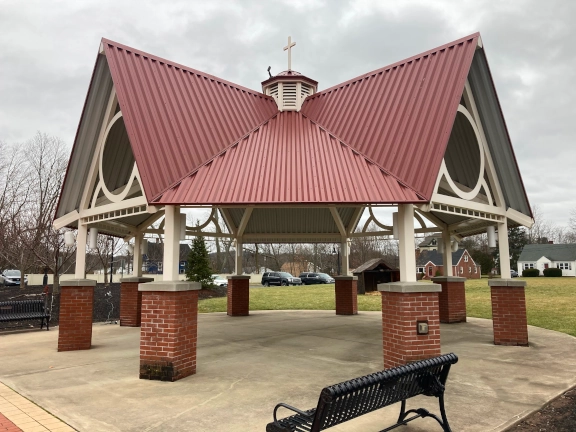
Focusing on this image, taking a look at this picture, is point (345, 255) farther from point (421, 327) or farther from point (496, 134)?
point (421, 327)

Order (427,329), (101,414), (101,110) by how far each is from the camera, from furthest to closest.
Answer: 1. (101,110)
2. (427,329)
3. (101,414)

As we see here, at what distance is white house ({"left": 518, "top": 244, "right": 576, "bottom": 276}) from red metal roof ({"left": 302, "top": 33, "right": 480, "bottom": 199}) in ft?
236

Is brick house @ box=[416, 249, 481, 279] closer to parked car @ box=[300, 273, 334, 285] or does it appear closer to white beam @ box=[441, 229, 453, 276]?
parked car @ box=[300, 273, 334, 285]

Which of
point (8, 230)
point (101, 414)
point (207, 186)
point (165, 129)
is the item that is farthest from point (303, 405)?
point (8, 230)

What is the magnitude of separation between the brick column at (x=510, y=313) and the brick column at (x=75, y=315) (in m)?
9.92

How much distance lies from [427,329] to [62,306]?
27.3 ft

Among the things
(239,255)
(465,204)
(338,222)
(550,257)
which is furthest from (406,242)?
(550,257)

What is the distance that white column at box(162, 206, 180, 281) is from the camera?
7.62 metres

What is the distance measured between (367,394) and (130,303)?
11.9 m

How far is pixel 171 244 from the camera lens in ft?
25.1

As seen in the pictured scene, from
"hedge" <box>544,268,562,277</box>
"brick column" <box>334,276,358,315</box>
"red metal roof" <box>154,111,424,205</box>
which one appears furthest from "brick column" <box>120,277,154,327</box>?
"hedge" <box>544,268,562,277</box>

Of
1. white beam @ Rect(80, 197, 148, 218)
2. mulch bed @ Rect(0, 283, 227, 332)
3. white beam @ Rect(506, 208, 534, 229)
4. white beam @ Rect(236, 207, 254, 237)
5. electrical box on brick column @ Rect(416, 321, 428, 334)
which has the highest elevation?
white beam @ Rect(236, 207, 254, 237)

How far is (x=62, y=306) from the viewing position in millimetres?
9859

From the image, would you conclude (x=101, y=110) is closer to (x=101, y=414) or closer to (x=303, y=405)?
(x=101, y=414)
